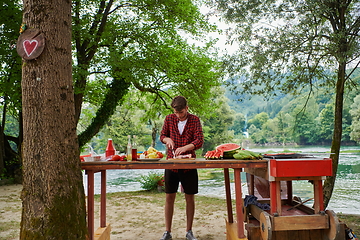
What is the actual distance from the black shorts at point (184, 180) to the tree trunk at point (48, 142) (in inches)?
48.5

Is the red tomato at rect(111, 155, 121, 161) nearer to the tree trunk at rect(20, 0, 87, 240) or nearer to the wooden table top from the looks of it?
the wooden table top

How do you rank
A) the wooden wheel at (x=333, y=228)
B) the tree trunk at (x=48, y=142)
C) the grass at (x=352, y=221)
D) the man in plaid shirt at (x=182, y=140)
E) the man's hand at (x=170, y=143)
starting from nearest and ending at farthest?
the tree trunk at (x=48, y=142) < the wooden wheel at (x=333, y=228) < the man's hand at (x=170, y=143) < the man in plaid shirt at (x=182, y=140) < the grass at (x=352, y=221)

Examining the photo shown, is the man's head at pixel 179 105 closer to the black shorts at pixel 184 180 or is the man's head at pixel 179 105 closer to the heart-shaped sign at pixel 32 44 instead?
the black shorts at pixel 184 180

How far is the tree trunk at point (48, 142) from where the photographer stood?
263cm

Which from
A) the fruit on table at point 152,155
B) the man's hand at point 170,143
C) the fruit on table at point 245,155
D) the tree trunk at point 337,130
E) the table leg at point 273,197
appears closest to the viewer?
the table leg at point 273,197

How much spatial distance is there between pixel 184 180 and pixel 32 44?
215cm

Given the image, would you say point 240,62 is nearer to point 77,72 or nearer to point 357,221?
point 357,221

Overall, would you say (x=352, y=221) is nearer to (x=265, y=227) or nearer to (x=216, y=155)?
(x=265, y=227)

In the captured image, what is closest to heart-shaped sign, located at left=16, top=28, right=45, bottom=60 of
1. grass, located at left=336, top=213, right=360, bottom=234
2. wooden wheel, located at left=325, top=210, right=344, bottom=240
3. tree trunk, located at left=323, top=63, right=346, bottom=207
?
wooden wheel, located at left=325, top=210, right=344, bottom=240

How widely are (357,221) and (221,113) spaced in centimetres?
3550

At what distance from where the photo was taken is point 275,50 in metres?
5.80

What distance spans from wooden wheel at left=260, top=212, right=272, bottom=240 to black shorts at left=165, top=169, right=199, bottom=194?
0.94 metres

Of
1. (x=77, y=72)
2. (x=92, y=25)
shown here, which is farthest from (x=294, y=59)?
(x=92, y=25)

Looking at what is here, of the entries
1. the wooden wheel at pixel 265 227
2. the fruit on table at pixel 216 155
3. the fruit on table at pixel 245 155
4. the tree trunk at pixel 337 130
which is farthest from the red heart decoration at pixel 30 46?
the tree trunk at pixel 337 130
